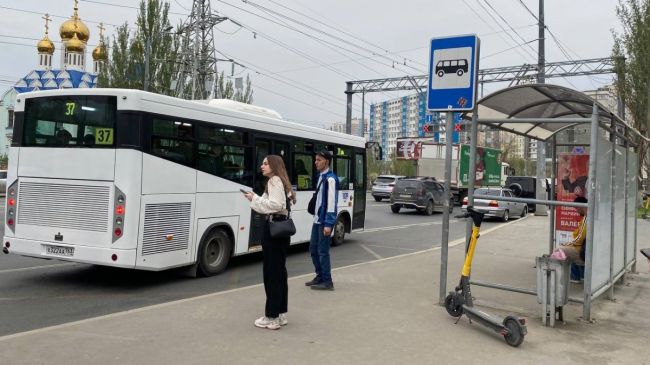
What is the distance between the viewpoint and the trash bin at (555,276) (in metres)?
5.89

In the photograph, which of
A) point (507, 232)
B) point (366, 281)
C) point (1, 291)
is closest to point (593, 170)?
point (366, 281)

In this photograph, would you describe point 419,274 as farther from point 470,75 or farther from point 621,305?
point 470,75

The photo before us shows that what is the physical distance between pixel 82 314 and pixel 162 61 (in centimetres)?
2865

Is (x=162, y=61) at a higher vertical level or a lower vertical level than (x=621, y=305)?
higher

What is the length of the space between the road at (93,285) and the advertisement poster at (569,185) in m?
2.07

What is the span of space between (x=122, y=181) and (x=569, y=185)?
Answer: 24.7 ft

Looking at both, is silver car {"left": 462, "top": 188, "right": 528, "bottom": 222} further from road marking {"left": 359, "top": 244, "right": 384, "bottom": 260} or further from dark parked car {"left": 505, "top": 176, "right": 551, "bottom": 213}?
road marking {"left": 359, "top": 244, "right": 384, "bottom": 260}

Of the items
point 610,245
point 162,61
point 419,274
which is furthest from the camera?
point 162,61

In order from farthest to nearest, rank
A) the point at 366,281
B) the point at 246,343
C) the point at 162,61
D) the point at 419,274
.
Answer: the point at 162,61 → the point at 419,274 → the point at 366,281 → the point at 246,343

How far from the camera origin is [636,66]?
1099 inches

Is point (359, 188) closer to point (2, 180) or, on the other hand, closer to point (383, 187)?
point (383, 187)

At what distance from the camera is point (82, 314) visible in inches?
247

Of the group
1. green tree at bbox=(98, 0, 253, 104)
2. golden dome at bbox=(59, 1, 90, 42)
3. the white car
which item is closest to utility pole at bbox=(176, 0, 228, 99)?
green tree at bbox=(98, 0, 253, 104)

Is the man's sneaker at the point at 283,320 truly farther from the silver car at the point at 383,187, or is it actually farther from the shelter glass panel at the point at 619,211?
the silver car at the point at 383,187
